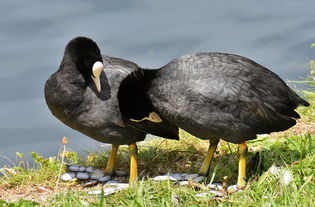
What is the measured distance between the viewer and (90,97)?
528cm

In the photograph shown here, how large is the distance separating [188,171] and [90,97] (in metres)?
1.58

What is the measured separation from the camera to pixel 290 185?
4.71 m

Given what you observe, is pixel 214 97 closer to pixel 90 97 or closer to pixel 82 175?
pixel 90 97

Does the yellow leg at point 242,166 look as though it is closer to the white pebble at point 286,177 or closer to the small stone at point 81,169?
the white pebble at point 286,177

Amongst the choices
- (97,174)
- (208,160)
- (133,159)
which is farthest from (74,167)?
(208,160)

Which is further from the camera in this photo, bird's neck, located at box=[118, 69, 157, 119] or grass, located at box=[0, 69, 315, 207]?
bird's neck, located at box=[118, 69, 157, 119]

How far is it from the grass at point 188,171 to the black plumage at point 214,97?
491 mm

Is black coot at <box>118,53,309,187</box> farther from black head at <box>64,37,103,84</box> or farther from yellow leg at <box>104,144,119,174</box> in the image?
yellow leg at <box>104,144,119,174</box>

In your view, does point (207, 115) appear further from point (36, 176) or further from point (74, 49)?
point (36, 176)

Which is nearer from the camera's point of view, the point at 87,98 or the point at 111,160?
the point at 87,98

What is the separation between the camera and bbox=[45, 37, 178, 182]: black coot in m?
5.23

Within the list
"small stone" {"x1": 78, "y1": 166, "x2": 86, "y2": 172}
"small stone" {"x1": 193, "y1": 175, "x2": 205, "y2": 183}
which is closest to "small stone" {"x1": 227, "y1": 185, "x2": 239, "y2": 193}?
"small stone" {"x1": 193, "y1": 175, "x2": 205, "y2": 183}

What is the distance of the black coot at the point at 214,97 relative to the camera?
4.68m

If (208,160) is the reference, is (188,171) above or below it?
below
